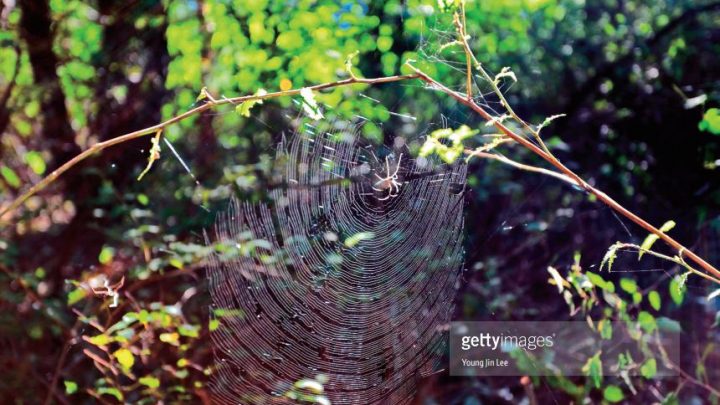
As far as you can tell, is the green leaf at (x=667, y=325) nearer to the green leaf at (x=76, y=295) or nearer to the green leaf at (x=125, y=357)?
the green leaf at (x=125, y=357)

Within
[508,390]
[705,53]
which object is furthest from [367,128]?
[705,53]

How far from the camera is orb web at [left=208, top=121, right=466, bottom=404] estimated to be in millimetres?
1250

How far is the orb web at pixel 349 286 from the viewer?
125cm

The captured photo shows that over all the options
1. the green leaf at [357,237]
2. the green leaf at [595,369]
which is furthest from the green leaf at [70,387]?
the green leaf at [595,369]

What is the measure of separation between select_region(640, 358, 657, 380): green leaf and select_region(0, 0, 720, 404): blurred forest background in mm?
96

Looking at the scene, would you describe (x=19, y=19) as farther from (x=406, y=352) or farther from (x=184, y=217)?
(x=406, y=352)

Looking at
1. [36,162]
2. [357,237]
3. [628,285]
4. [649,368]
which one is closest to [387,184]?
[357,237]

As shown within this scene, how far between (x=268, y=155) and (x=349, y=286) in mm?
375

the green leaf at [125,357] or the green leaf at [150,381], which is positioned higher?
the green leaf at [125,357]

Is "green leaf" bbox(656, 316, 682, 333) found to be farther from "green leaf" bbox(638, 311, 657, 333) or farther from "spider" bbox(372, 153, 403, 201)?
"spider" bbox(372, 153, 403, 201)

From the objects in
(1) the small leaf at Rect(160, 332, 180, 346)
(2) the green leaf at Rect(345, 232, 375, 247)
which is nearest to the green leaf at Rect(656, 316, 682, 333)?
(2) the green leaf at Rect(345, 232, 375, 247)

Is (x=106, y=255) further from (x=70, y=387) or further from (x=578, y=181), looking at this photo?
(x=578, y=181)

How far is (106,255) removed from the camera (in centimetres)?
152

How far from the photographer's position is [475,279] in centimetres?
158
